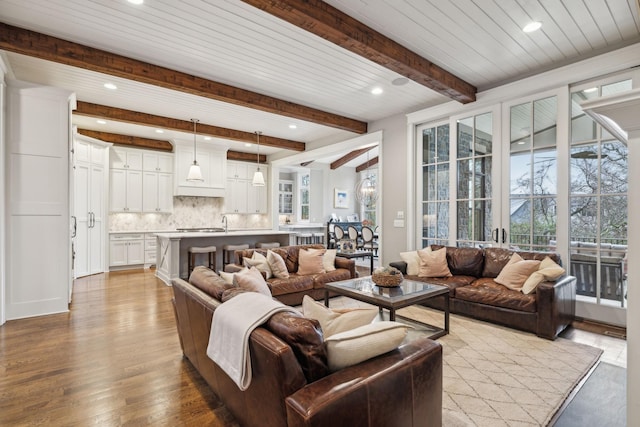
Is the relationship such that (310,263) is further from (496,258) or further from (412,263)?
(496,258)

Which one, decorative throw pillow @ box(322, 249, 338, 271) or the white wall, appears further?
the white wall

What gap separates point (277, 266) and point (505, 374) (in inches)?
110

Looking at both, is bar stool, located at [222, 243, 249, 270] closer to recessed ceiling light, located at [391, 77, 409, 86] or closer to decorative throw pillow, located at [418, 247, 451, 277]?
decorative throw pillow, located at [418, 247, 451, 277]

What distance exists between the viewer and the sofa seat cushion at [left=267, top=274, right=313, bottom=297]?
4055mm

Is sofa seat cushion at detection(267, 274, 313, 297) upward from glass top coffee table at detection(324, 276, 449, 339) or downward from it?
downward

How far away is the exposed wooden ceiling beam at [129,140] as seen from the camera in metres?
6.83

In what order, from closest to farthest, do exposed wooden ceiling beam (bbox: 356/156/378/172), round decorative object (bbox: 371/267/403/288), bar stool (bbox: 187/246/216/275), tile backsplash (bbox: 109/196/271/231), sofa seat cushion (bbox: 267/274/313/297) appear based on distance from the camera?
1. round decorative object (bbox: 371/267/403/288)
2. sofa seat cushion (bbox: 267/274/313/297)
3. bar stool (bbox: 187/246/216/275)
4. tile backsplash (bbox: 109/196/271/231)
5. exposed wooden ceiling beam (bbox: 356/156/378/172)

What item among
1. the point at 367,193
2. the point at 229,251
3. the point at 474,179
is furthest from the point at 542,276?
the point at 367,193

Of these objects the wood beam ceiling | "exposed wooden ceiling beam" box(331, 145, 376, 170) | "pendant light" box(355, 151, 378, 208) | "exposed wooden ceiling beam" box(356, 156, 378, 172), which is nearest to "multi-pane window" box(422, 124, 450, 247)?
"pendant light" box(355, 151, 378, 208)

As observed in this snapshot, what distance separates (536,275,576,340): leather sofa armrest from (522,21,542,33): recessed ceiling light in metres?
2.48

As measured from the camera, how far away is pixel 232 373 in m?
1.57

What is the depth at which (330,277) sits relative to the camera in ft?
15.0

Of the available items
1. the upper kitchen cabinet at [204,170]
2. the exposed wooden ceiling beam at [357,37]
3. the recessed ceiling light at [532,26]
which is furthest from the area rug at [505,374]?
the upper kitchen cabinet at [204,170]

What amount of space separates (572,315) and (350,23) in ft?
12.6
